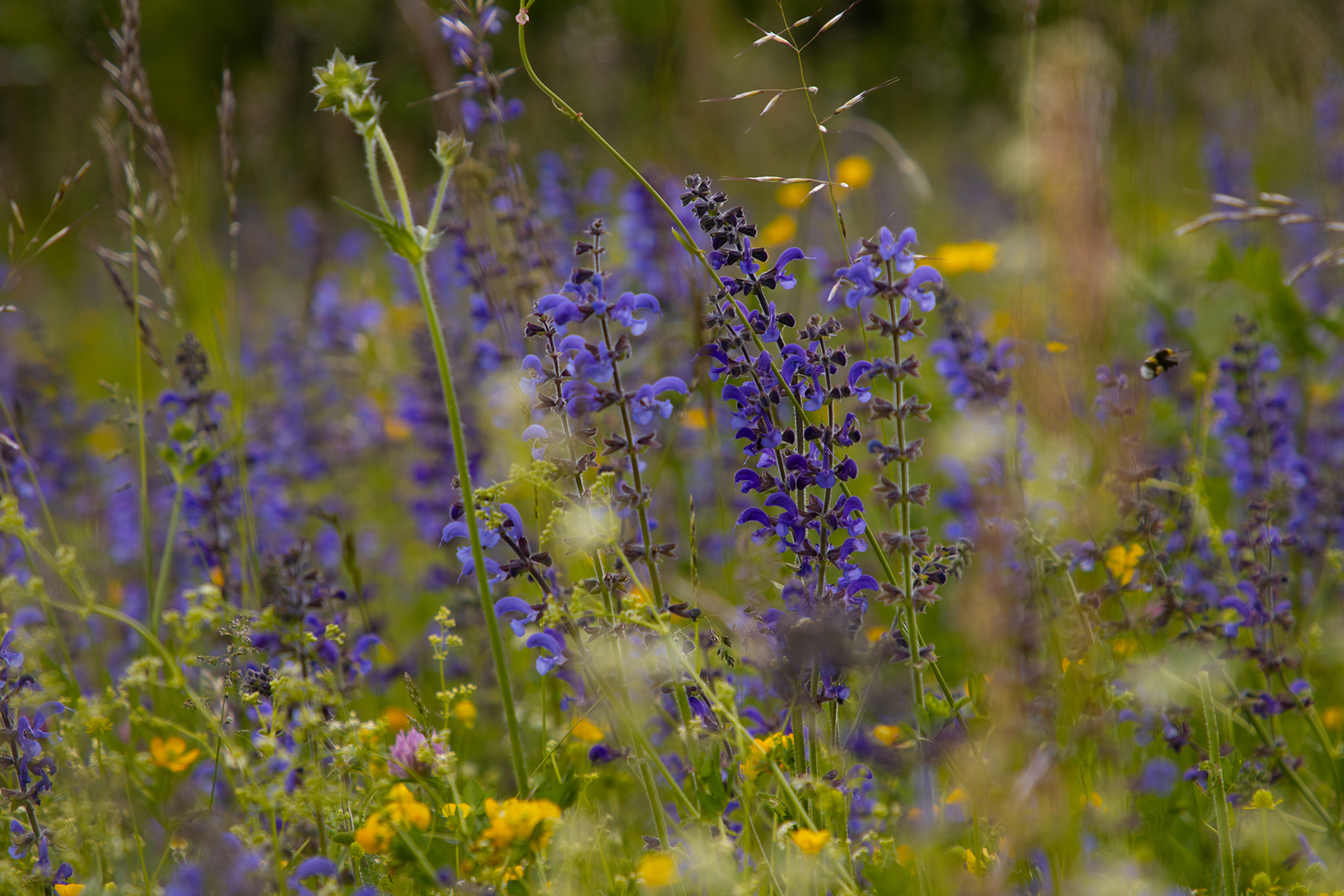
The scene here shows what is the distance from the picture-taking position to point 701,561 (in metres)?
4.29

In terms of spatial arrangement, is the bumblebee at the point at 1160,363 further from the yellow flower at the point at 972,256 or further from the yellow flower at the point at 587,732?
the yellow flower at the point at 972,256

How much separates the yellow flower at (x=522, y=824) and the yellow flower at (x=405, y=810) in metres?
0.20

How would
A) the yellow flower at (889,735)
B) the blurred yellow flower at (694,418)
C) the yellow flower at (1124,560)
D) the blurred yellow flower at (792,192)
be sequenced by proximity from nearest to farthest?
the yellow flower at (889,735), the yellow flower at (1124,560), the blurred yellow flower at (694,418), the blurred yellow flower at (792,192)

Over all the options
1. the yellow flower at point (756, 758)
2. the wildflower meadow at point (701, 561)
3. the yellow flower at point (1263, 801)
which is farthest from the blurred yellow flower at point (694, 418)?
the yellow flower at point (1263, 801)

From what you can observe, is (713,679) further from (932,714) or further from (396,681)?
(396,681)

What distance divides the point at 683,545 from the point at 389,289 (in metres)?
7.30

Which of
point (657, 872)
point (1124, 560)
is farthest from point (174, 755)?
point (1124, 560)

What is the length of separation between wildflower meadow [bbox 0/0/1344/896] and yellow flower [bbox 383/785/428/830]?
1 cm

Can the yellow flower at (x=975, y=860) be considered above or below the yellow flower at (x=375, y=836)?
below

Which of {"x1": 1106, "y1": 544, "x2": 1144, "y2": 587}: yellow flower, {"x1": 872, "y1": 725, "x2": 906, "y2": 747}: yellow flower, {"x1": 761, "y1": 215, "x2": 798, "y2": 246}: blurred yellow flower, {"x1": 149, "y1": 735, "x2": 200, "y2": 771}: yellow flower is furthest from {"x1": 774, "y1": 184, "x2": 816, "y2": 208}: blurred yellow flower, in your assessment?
{"x1": 149, "y1": 735, "x2": 200, "y2": 771}: yellow flower

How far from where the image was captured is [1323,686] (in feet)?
9.02

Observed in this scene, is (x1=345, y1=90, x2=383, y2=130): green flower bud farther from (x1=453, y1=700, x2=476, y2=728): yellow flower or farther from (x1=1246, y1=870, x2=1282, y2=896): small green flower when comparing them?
(x1=1246, y1=870, x2=1282, y2=896): small green flower

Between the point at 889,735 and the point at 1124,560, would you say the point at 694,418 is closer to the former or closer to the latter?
the point at 1124,560

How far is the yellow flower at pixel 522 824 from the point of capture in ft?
4.76
